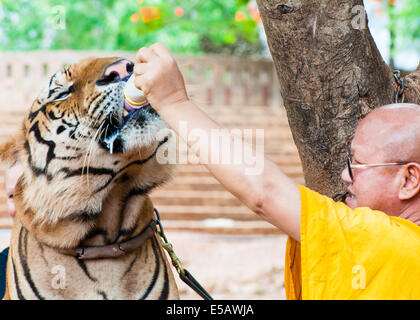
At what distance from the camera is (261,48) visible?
19.1 metres

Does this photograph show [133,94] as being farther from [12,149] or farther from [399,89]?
[399,89]

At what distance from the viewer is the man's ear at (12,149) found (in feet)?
8.06

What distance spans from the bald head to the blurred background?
3787mm

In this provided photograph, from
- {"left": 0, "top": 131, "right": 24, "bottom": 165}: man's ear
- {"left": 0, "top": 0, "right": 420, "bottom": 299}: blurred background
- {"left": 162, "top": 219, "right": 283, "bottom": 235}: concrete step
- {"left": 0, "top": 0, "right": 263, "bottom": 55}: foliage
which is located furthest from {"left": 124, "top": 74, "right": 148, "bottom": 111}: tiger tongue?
{"left": 0, "top": 0, "right": 263, "bottom": 55}: foliage

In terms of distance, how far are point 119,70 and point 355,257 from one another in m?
1.14

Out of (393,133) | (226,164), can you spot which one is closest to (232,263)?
(393,133)

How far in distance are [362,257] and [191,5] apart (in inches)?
555

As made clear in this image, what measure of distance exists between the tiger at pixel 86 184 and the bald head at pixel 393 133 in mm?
841

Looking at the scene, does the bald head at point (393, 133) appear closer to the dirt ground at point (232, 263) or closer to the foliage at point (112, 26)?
the dirt ground at point (232, 263)

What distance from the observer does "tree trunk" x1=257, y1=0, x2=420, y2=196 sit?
2.14 metres

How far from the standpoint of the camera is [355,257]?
154cm

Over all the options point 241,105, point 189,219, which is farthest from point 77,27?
point 189,219

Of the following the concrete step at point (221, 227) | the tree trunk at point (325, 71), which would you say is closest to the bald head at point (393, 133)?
the tree trunk at point (325, 71)

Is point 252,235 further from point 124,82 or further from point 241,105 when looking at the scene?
point 124,82
